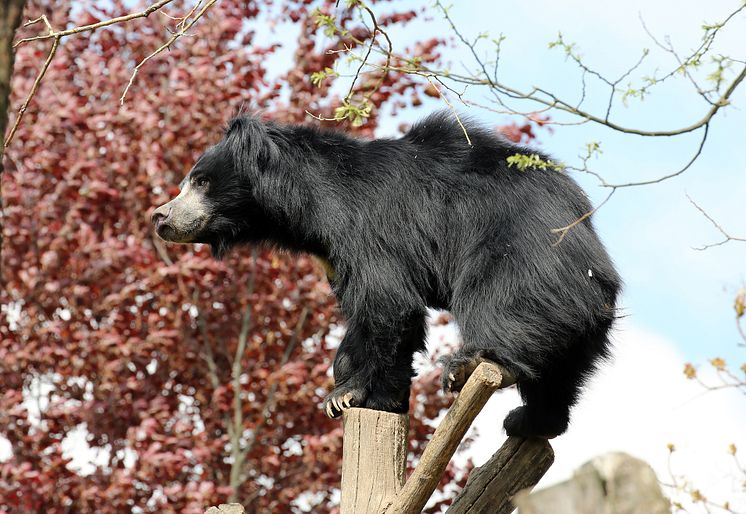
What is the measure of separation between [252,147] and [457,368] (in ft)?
4.78

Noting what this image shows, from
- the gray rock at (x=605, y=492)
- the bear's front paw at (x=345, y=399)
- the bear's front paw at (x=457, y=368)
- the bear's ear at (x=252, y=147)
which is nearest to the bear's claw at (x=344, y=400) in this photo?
the bear's front paw at (x=345, y=399)

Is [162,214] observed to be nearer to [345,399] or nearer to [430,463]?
[345,399]

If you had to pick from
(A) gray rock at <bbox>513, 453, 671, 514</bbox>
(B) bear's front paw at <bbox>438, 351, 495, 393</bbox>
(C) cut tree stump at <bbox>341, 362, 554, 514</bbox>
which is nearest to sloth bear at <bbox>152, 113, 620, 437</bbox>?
(B) bear's front paw at <bbox>438, 351, 495, 393</bbox>

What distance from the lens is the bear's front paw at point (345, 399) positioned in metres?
4.18

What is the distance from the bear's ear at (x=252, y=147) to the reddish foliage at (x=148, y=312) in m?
2.23

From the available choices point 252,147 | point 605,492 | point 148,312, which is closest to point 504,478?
point 605,492

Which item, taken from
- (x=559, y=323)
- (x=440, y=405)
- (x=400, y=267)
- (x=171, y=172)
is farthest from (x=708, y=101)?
(x=171, y=172)

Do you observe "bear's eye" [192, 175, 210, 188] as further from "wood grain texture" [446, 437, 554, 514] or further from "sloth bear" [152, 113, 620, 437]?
"wood grain texture" [446, 437, 554, 514]

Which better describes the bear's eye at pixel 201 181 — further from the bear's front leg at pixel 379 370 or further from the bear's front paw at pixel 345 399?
the bear's front paw at pixel 345 399

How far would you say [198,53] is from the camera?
7434 millimetres

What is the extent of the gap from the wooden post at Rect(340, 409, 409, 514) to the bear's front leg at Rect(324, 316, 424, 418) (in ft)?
0.46

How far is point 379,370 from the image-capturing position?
13.6 feet

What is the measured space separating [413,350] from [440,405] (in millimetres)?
2984

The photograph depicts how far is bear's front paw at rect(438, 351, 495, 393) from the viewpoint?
3787 millimetres
